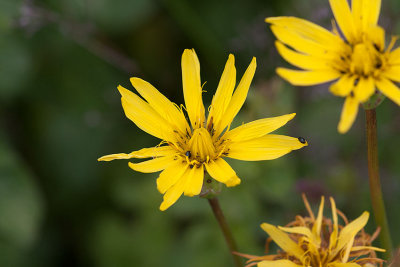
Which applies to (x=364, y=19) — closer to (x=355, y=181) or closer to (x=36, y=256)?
(x=355, y=181)

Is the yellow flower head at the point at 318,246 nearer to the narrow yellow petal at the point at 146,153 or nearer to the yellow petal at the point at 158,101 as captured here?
the narrow yellow petal at the point at 146,153

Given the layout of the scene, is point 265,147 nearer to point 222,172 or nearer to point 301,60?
point 222,172

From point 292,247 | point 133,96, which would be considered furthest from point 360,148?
point 133,96

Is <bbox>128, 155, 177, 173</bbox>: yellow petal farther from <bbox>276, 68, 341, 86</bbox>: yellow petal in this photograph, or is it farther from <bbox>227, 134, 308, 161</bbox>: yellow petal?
<bbox>276, 68, 341, 86</bbox>: yellow petal

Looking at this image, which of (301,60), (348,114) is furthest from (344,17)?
(348,114)

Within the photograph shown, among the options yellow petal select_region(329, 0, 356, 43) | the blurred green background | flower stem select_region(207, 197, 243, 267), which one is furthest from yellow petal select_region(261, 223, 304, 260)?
the blurred green background

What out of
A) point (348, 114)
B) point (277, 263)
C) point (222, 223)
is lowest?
point (277, 263)
